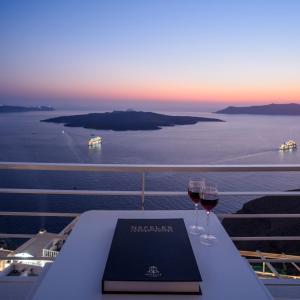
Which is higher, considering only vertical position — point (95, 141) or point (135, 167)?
point (135, 167)

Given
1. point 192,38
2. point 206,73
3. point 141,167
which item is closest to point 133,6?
point 192,38

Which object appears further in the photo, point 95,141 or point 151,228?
point 95,141

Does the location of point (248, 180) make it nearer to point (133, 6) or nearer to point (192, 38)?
point (192, 38)

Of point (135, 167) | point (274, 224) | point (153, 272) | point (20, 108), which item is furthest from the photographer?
point (20, 108)

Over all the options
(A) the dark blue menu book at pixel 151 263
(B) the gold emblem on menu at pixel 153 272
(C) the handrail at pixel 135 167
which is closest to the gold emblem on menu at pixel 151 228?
(A) the dark blue menu book at pixel 151 263

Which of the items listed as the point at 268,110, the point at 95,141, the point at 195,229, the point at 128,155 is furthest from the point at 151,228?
the point at 95,141

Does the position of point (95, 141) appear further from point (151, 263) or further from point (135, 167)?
point (151, 263)

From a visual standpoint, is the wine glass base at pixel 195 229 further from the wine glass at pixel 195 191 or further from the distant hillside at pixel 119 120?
the distant hillside at pixel 119 120

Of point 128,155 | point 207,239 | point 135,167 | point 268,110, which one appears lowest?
point 128,155
